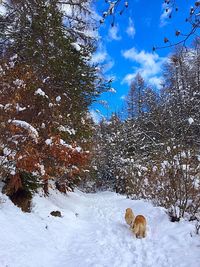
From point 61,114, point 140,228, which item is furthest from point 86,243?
A: point 61,114

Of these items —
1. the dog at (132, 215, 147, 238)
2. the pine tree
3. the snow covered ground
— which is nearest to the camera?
the snow covered ground

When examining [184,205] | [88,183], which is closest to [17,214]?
[184,205]

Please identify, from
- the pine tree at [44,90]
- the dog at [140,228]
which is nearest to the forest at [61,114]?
the pine tree at [44,90]

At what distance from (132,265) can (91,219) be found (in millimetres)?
5371

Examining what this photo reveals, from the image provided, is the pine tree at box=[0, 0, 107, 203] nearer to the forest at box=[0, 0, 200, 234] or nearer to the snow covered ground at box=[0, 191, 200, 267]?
the forest at box=[0, 0, 200, 234]

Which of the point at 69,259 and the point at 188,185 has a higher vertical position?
the point at 188,185

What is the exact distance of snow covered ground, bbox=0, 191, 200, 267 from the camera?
5699mm

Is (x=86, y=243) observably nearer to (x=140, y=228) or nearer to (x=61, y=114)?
(x=140, y=228)

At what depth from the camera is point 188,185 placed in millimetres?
8586

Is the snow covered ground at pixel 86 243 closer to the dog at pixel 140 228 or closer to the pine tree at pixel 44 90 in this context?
the dog at pixel 140 228

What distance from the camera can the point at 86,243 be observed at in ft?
24.1

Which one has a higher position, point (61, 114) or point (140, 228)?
point (61, 114)

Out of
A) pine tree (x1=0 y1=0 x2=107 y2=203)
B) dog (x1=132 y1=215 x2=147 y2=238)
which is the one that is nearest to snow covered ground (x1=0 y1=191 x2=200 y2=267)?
dog (x1=132 y1=215 x2=147 y2=238)

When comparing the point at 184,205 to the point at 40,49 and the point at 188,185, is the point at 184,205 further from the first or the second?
the point at 40,49
